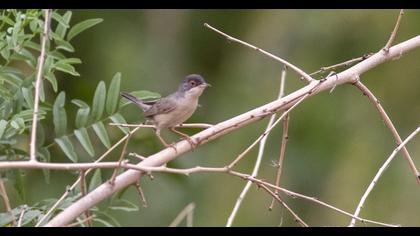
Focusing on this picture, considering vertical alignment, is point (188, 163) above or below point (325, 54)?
below

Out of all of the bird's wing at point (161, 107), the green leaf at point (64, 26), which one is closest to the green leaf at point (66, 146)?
the green leaf at point (64, 26)

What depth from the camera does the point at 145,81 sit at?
356 inches

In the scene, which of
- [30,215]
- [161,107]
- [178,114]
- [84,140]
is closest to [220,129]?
[30,215]

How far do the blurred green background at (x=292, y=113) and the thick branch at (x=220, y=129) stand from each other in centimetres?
278

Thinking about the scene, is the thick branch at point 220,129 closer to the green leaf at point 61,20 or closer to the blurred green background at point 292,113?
the green leaf at point 61,20

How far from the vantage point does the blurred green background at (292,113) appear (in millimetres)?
7285

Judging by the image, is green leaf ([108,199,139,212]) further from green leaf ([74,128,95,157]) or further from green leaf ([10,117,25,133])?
green leaf ([10,117,25,133])

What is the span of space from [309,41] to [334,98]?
3.64ft

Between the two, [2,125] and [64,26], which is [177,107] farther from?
[2,125]
